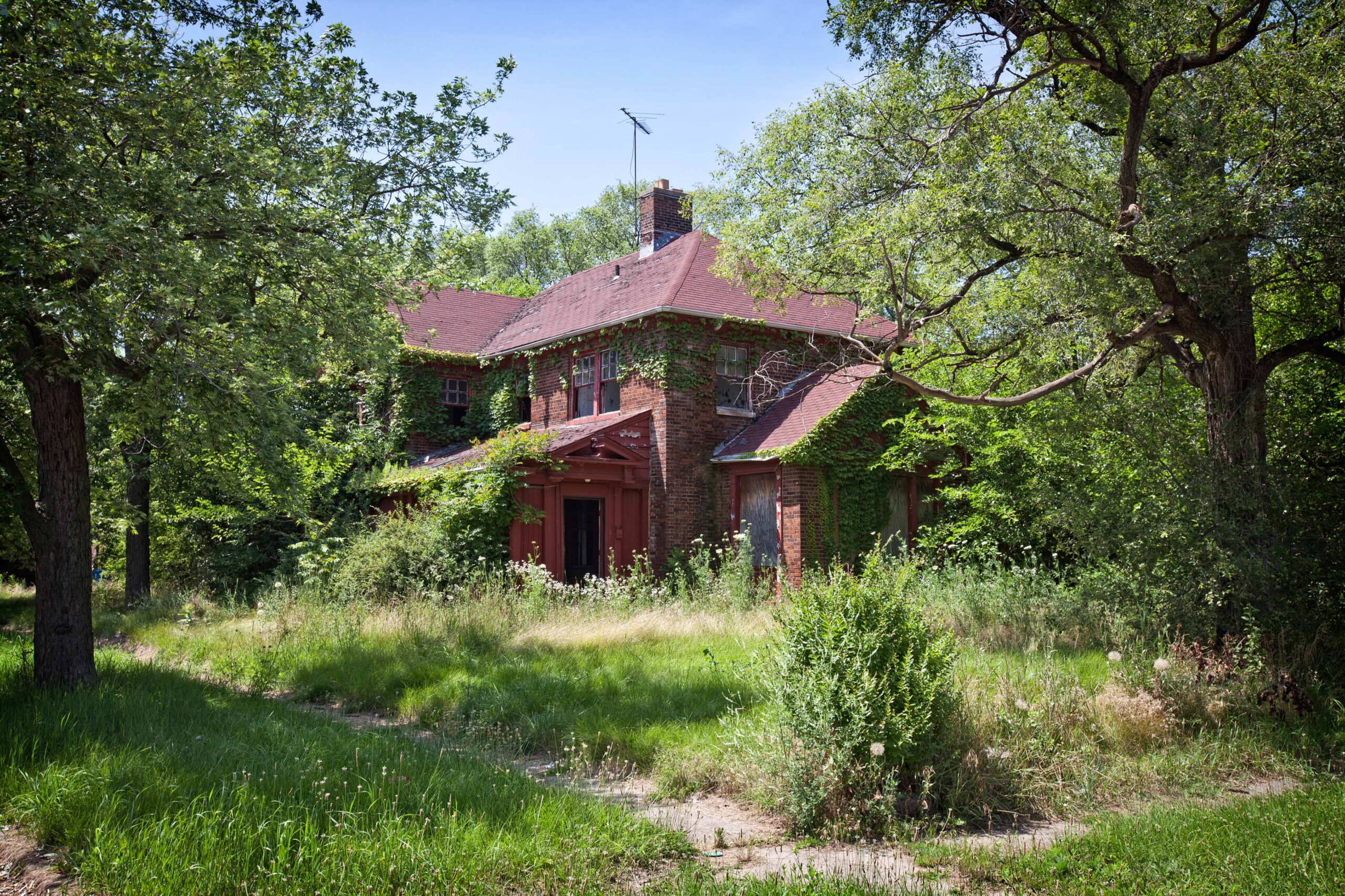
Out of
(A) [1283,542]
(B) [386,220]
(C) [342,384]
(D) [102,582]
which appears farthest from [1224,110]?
(D) [102,582]

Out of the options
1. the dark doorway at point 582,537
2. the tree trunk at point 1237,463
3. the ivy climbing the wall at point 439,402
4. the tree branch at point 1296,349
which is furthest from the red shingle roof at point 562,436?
the tree branch at point 1296,349

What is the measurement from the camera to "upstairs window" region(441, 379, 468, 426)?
2372cm

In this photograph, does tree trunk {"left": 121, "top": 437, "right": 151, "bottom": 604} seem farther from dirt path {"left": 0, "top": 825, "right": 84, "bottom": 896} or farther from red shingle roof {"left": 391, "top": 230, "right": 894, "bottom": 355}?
dirt path {"left": 0, "top": 825, "right": 84, "bottom": 896}

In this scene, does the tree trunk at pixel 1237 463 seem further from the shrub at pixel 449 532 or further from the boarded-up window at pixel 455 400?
the boarded-up window at pixel 455 400

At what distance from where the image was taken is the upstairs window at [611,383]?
20.2 metres

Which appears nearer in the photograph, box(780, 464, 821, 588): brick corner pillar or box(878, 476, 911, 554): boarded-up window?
box(780, 464, 821, 588): brick corner pillar

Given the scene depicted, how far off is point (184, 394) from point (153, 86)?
291cm

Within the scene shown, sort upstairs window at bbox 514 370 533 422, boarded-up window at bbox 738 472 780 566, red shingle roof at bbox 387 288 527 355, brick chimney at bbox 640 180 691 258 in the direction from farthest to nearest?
red shingle roof at bbox 387 288 527 355 → brick chimney at bbox 640 180 691 258 → upstairs window at bbox 514 370 533 422 → boarded-up window at bbox 738 472 780 566

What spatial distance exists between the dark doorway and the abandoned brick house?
0.08ft

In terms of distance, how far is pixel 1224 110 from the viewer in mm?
9977

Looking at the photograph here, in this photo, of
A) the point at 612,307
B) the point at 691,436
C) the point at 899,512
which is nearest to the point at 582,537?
the point at 691,436

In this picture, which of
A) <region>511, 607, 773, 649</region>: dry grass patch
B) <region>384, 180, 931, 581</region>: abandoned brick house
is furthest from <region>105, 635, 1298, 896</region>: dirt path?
<region>384, 180, 931, 581</region>: abandoned brick house

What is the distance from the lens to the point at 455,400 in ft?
78.3

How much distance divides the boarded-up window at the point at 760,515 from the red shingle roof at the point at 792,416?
2.09 feet
